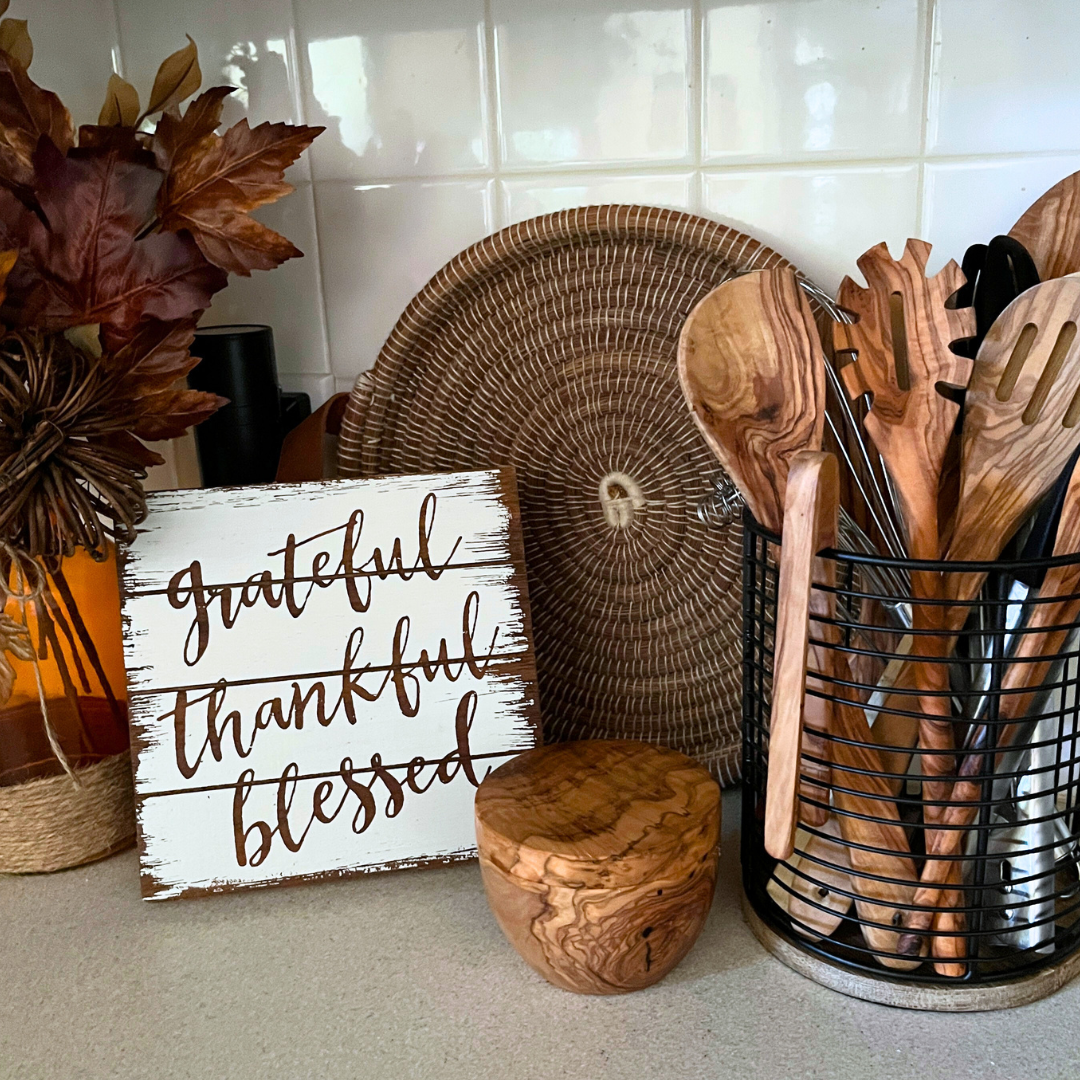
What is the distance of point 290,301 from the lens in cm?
79

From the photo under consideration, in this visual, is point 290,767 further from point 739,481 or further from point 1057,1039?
point 1057,1039

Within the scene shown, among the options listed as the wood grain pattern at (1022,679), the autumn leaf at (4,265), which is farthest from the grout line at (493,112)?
the wood grain pattern at (1022,679)

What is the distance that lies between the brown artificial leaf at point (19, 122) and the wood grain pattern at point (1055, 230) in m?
0.57

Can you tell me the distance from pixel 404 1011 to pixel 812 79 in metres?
0.63

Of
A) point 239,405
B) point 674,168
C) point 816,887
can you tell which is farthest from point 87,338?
point 816,887

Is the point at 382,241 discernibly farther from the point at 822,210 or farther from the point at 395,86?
the point at 822,210

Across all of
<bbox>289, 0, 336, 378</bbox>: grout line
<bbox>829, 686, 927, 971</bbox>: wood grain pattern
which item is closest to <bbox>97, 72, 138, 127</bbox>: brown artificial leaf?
<bbox>289, 0, 336, 378</bbox>: grout line

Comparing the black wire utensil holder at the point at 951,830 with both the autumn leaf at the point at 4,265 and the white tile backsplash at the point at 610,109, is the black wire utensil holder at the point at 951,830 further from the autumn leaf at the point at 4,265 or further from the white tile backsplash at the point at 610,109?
the autumn leaf at the point at 4,265

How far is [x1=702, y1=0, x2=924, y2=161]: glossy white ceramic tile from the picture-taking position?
2.16ft

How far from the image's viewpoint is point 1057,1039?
1.63ft

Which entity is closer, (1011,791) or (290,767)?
(1011,791)

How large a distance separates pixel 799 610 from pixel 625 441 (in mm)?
280

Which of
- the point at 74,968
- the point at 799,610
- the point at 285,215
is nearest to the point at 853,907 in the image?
the point at 799,610

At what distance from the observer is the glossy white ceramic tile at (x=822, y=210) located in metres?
0.69
